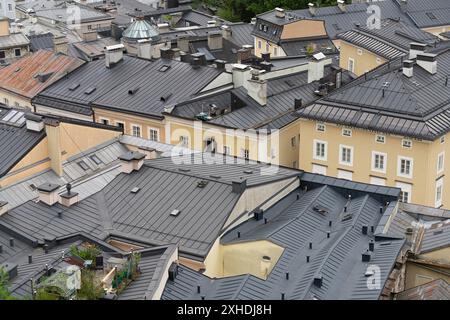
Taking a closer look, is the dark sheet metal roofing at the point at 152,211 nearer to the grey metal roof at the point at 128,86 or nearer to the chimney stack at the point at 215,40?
the grey metal roof at the point at 128,86

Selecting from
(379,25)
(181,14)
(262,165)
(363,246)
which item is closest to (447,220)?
(363,246)

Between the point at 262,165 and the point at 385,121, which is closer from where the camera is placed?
the point at 262,165

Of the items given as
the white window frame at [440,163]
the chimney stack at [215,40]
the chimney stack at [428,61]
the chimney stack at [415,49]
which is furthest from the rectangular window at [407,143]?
the chimney stack at [215,40]

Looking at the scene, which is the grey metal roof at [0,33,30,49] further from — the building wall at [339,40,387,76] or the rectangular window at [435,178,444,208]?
the rectangular window at [435,178,444,208]

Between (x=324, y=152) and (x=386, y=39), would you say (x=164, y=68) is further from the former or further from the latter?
(x=386, y=39)
